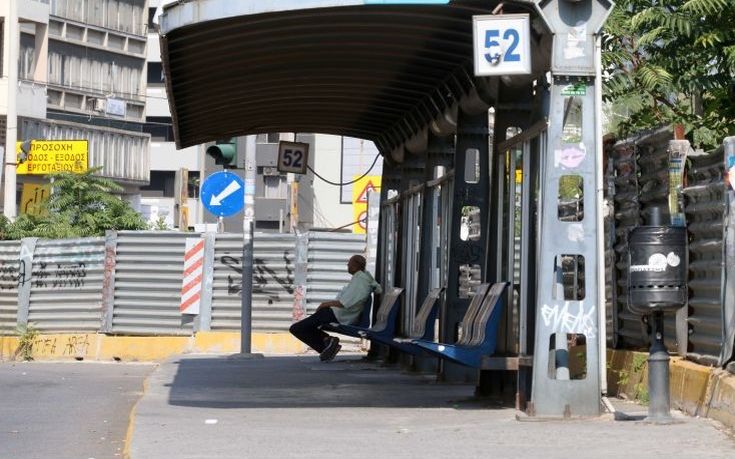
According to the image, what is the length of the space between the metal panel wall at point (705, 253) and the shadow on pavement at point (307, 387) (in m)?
2.10

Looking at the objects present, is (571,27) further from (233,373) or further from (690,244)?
(233,373)

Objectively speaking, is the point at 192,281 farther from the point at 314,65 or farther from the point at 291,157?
the point at 314,65

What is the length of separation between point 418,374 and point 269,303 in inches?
307

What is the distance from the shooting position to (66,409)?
50.9ft

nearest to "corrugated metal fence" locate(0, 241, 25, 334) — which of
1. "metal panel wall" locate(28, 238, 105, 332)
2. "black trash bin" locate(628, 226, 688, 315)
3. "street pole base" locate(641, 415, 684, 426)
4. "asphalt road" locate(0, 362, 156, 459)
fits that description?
"metal panel wall" locate(28, 238, 105, 332)

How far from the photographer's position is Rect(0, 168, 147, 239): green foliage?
3469 cm

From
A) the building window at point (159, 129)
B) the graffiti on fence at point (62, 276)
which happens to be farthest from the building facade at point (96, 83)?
the graffiti on fence at point (62, 276)

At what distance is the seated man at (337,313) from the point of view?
67.5ft

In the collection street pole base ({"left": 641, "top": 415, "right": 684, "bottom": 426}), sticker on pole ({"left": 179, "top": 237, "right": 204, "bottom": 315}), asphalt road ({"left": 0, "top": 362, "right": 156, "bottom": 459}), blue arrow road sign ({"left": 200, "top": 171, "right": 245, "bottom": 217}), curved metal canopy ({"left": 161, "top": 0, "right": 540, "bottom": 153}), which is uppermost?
curved metal canopy ({"left": 161, "top": 0, "right": 540, "bottom": 153})

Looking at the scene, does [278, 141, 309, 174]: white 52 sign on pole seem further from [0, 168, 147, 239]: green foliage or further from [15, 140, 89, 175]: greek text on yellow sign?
[15, 140, 89, 175]: greek text on yellow sign

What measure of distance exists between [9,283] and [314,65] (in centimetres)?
1391

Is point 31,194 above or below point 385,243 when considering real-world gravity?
above

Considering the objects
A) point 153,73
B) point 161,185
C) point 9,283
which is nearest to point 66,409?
point 9,283

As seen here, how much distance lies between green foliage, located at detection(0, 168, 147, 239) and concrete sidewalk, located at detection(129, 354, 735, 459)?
17.7m
